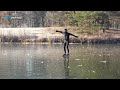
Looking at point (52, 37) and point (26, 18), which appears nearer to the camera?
point (52, 37)

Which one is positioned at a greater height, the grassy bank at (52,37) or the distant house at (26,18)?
the distant house at (26,18)

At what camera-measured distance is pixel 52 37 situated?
5131 centimetres

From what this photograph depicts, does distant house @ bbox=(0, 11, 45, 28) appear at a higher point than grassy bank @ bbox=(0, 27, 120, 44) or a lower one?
higher

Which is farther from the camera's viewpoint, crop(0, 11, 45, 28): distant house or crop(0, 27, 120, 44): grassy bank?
crop(0, 11, 45, 28): distant house

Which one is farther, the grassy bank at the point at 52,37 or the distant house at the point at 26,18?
the distant house at the point at 26,18

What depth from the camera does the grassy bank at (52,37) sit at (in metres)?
50.9

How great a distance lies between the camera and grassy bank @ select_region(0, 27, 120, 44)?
50906 mm

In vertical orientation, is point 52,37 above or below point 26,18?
below

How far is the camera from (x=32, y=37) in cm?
5172
